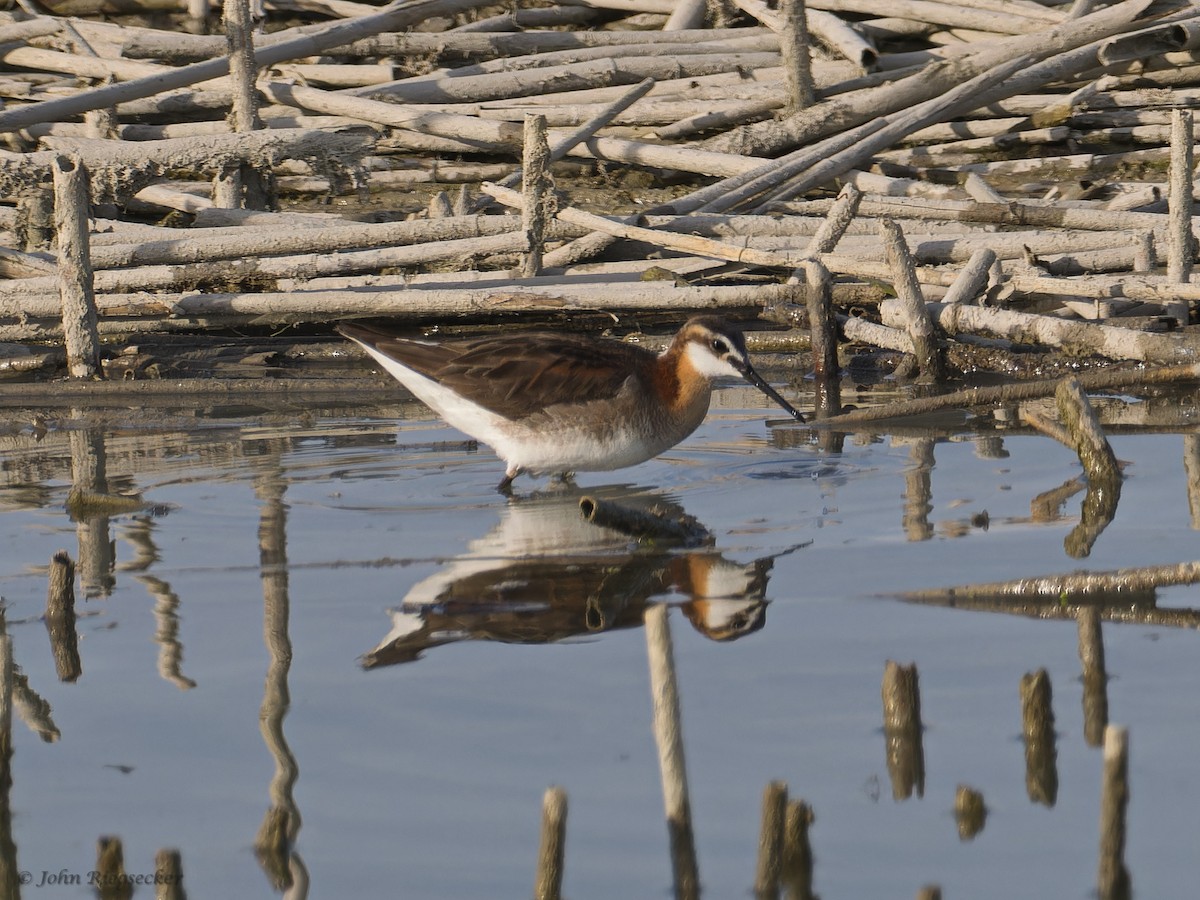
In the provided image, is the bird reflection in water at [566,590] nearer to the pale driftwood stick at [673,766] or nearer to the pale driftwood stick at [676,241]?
the pale driftwood stick at [673,766]

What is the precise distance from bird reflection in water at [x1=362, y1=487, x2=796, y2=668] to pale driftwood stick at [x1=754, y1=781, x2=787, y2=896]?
2433 millimetres

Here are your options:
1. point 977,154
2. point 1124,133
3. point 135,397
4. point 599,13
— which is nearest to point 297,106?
point 599,13

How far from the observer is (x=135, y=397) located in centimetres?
1150

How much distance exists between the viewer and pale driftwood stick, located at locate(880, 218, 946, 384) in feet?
36.4

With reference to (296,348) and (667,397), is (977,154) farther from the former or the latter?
(667,397)

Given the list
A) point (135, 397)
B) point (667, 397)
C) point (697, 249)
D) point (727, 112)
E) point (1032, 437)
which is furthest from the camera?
point (727, 112)

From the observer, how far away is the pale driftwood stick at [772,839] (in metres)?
3.85

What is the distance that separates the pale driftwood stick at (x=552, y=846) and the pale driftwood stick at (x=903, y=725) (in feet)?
4.41

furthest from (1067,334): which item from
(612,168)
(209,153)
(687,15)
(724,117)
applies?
(687,15)

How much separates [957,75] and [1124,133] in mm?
1784

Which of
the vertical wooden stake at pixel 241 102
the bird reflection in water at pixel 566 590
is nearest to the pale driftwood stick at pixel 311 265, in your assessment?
the vertical wooden stake at pixel 241 102

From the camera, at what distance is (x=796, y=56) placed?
15.2m

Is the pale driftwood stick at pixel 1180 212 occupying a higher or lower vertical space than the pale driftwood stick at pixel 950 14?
lower

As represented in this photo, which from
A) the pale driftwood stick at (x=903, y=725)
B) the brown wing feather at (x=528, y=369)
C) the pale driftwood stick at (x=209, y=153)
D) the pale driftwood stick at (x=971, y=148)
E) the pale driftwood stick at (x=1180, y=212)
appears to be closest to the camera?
the pale driftwood stick at (x=903, y=725)
